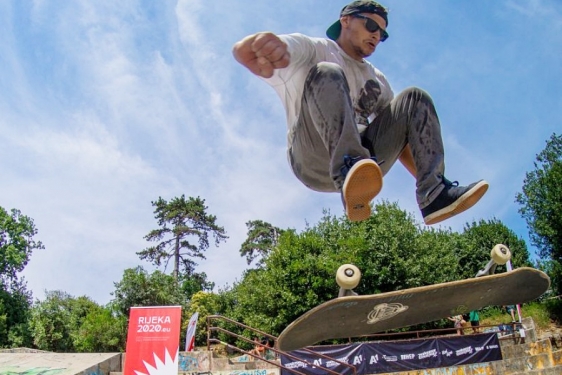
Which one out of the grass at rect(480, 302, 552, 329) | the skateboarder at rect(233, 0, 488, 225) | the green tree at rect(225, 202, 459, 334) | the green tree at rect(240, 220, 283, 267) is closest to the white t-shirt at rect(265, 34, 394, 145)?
the skateboarder at rect(233, 0, 488, 225)

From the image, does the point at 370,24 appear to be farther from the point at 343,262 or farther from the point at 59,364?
the point at 343,262

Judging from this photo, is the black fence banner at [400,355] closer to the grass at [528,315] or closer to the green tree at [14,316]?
the grass at [528,315]

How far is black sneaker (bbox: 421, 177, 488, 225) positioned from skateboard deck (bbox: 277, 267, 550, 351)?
412 millimetres

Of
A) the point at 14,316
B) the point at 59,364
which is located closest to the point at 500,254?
the point at 59,364

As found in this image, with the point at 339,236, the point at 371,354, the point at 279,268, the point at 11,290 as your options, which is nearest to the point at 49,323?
the point at 11,290

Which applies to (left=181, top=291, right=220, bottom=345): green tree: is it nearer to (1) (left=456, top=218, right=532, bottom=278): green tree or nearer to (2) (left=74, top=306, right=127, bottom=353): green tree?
(2) (left=74, top=306, right=127, bottom=353): green tree

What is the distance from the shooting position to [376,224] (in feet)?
74.2

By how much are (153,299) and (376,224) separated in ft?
50.9

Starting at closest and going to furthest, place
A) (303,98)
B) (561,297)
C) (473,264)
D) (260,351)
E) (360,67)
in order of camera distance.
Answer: (303,98)
(360,67)
(260,351)
(561,297)
(473,264)


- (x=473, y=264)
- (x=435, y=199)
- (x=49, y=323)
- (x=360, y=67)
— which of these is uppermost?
(x=473, y=264)

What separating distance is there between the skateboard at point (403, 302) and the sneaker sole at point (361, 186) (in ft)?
1.40

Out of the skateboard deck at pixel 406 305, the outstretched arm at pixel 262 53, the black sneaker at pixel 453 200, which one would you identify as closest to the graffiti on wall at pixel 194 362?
the skateboard deck at pixel 406 305

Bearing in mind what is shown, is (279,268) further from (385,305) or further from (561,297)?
(385,305)

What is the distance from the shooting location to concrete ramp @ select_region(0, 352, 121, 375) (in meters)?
8.27
